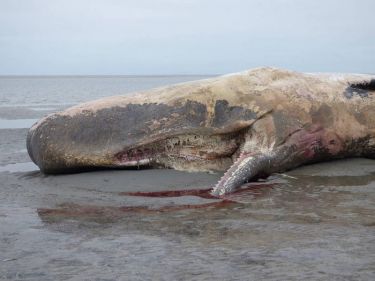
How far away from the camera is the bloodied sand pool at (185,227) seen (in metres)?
4.23

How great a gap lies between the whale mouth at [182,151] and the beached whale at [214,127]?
1cm

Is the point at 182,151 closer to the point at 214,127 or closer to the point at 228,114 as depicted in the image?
the point at 214,127

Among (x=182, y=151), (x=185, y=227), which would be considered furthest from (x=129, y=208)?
(x=182, y=151)

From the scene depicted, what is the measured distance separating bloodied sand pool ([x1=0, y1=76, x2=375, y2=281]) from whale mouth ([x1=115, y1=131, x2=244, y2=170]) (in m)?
0.27

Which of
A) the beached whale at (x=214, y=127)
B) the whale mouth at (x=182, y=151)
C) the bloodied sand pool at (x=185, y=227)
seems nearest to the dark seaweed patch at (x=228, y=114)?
the beached whale at (x=214, y=127)

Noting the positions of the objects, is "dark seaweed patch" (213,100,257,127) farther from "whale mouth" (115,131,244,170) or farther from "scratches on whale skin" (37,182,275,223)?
"scratches on whale skin" (37,182,275,223)

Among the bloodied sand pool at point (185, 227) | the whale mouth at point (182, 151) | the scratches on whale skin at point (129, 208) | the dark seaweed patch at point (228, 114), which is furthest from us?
the whale mouth at point (182, 151)

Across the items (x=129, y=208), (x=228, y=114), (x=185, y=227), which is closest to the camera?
(x=185, y=227)

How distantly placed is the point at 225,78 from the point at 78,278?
532 centimetres

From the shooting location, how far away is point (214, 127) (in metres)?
8.41

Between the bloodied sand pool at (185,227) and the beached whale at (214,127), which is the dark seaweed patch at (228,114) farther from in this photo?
the bloodied sand pool at (185,227)

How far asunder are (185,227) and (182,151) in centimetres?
326

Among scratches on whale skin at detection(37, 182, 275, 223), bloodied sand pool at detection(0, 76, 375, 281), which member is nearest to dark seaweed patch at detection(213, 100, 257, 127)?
bloodied sand pool at detection(0, 76, 375, 281)

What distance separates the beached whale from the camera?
8.33 m
